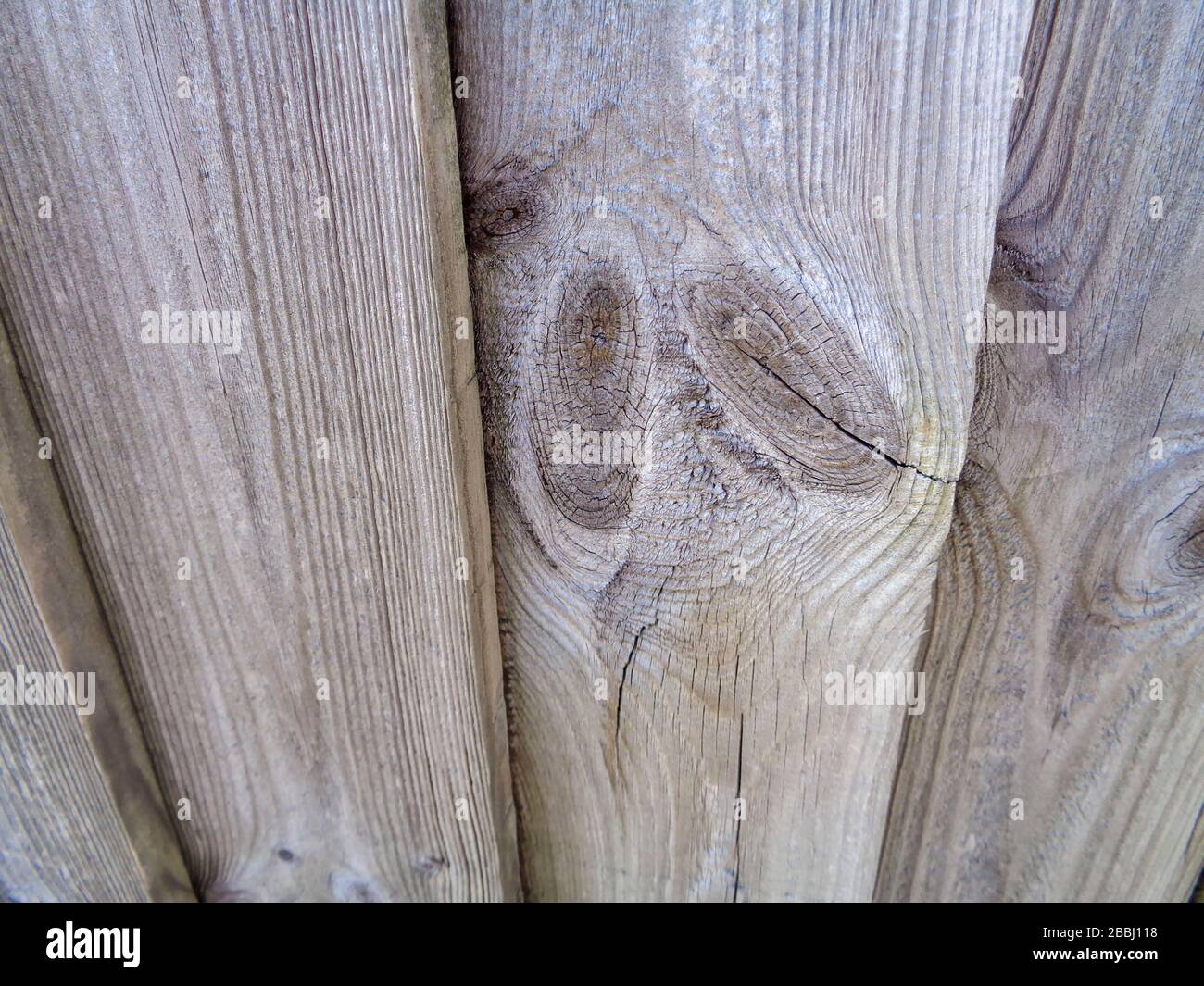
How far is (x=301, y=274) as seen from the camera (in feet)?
2.31

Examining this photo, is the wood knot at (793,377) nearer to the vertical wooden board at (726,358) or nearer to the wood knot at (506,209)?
the vertical wooden board at (726,358)

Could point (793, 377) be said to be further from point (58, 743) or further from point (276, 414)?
point (58, 743)

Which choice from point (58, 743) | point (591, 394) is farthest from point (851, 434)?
point (58, 743)

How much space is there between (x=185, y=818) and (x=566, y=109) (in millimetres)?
980

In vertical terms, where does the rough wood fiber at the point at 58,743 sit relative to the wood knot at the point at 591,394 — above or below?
below

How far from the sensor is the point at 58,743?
85 centimetres

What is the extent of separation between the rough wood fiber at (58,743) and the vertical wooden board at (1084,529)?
96 centimetres

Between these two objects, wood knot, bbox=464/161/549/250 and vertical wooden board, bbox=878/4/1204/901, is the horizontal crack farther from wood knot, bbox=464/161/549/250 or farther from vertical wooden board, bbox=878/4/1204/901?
wood knot, bbox=464/161/549/250

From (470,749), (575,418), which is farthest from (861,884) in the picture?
(575,418)

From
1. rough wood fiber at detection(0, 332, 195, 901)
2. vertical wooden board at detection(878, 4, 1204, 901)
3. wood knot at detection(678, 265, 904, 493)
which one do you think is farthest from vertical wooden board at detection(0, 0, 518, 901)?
vertical wooden board at detection(878, 4, 1204, 901)

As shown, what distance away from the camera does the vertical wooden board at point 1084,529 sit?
70 cm

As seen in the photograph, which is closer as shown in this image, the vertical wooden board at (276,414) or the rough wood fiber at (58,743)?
the vertical wooden board at (276,414)

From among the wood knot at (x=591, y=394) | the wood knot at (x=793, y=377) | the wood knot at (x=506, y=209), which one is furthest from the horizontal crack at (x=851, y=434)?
the wood knot at (x=506, y=209)
